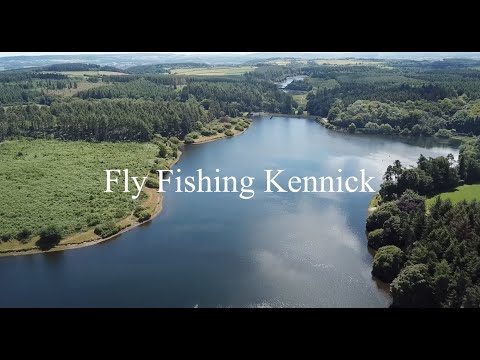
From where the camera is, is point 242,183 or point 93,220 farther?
point 242,183

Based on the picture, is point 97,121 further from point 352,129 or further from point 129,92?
point 352,129

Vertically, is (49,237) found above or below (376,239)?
below

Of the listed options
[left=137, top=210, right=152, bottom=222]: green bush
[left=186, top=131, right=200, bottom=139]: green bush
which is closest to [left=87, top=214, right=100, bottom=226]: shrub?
[left=137, top=210, right=152, bottom=222]: green bush

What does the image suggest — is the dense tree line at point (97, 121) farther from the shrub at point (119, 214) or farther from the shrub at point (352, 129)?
the shrub at point (119, 214)

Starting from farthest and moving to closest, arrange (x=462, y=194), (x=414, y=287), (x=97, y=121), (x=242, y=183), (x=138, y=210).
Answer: (x=97, y=121)
(x=242, y=183)
(x=462, y=194)
(x=138, y=210)
(x=414, y=287)

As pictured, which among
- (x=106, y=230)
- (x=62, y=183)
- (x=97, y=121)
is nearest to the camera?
(x=106, y=230)

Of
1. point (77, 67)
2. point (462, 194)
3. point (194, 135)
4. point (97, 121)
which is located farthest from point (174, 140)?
point (77, 67)
